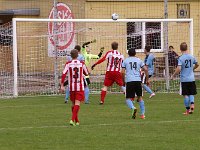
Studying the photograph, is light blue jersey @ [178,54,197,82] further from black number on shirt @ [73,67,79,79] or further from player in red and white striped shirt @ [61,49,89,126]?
black number on shirt @ [73,67,79,79]

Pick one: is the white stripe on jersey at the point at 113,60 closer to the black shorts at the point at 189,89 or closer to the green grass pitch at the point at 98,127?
the green grass pitch at the point at 98,127

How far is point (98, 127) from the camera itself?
1725 centimetres

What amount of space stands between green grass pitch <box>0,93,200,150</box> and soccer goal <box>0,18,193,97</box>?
177 inches

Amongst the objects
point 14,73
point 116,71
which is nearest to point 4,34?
point 14,73

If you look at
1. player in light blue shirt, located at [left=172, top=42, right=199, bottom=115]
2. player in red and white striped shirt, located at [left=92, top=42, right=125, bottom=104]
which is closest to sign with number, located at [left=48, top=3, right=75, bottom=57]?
player in red and white striped shirt, located at [left=92, top=42, right=125, bottom=104]

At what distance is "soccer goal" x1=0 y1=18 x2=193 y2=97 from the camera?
28.8 meters

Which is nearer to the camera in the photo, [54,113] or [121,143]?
[121,143]

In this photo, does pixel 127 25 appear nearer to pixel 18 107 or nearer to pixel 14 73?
pixel 14 73

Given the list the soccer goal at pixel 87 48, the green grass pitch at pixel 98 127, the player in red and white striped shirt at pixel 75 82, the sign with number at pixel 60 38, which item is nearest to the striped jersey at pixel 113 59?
the green grass pitch at pixel 98 127

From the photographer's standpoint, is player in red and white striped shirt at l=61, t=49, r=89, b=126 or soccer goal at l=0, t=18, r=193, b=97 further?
soccer goal at l=0, t=18, r=193, b=97

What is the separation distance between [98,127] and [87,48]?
1180cm

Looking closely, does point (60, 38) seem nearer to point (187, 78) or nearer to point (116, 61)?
point (116, 61)

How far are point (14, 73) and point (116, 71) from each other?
4149 mm

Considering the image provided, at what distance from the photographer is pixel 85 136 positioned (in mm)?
15633
